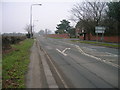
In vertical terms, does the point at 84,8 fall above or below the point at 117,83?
above

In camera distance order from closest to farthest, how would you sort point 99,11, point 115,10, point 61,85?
point 61,85 → point 115,10 → point 99,11

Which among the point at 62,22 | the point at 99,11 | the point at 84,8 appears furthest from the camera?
the point at 62,22

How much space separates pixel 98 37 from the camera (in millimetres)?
49000

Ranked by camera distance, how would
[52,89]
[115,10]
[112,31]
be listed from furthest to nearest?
[112,31] < [115,10] < [52,89]

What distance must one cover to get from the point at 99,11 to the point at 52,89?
150 ft

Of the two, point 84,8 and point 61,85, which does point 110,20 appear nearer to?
point 84,8

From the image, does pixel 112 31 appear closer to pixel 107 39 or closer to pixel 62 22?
pixel 107 39

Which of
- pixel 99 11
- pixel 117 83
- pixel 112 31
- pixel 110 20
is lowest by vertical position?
pixel 117 83

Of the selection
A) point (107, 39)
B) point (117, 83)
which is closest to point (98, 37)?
point (107, 39)

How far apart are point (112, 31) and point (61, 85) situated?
129ft

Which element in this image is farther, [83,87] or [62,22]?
[62,22]

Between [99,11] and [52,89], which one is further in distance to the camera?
[99,11]

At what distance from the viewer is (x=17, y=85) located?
5.86 m

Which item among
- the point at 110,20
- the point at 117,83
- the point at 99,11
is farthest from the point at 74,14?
the point at 117,83
